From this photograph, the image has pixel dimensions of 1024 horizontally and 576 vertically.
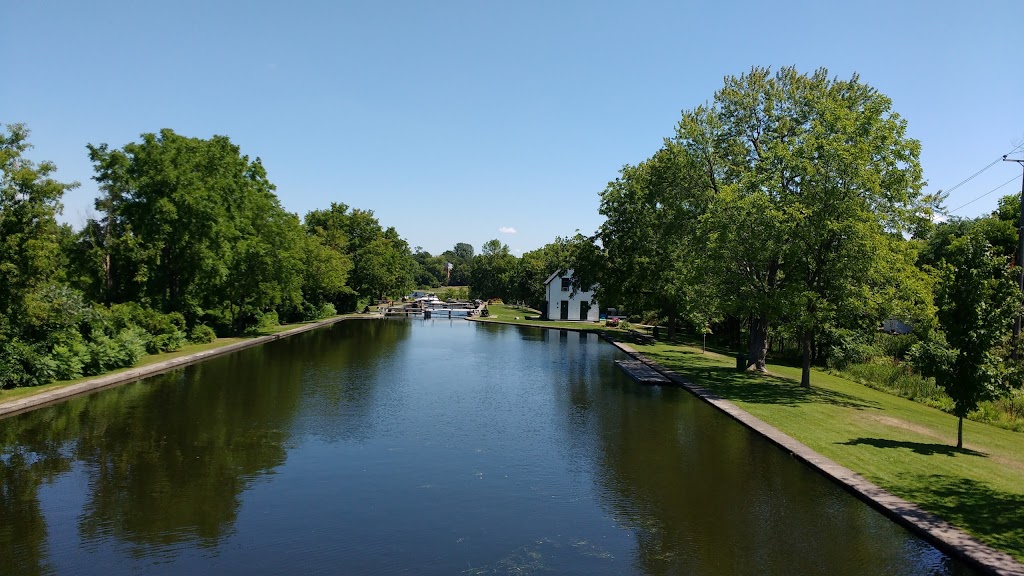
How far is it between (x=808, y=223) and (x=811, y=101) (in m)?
7.35

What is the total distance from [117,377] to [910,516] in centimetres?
2598

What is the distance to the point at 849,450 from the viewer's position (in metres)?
16.4

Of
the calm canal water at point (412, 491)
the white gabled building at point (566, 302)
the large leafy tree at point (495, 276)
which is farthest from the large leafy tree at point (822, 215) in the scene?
the large leafy tree at point (495, 276)

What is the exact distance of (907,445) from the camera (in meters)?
16.9

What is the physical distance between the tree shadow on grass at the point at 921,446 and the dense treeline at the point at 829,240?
1.05m

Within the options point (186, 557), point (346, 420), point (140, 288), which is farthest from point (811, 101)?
point (140, 288)

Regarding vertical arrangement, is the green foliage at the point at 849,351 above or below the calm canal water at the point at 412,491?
above

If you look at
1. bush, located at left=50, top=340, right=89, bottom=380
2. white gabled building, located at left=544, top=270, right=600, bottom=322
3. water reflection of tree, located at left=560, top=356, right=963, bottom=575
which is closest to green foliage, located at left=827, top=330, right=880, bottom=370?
water reflection of tree, located at left=560, top=356, right=963, bottom=575

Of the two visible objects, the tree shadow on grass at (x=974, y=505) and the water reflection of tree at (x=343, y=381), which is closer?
the tree shadow on grass at (x=974, y=505)

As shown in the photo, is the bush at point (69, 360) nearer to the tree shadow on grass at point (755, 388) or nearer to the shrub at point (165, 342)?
the shrub at point (165, 342)

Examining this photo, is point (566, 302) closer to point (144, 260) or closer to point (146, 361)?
point (144, 260)

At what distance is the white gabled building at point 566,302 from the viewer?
239ft

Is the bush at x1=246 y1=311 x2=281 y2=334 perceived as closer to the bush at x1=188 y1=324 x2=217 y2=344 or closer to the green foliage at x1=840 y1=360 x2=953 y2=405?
the bush at x1=188 y1=324 x2=217 y2=344

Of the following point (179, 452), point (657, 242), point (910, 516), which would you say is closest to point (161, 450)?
point (179, 452)
